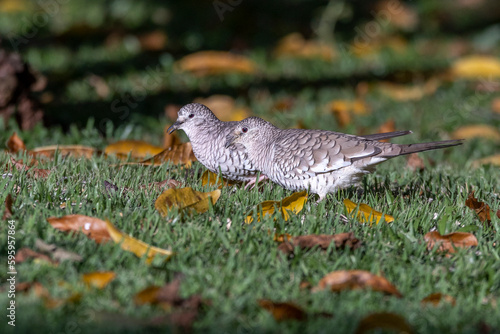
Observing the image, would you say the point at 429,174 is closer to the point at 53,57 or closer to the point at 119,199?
the point at 119,199

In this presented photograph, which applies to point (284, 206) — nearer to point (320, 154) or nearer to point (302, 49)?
point (320, 154)

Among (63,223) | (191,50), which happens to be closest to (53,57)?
(191,50)

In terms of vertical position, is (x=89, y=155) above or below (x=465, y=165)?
above

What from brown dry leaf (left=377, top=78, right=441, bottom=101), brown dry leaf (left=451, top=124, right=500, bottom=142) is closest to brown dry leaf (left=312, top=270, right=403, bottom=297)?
brown dry leaf (left=451, top=124, right=500, bottom=142)

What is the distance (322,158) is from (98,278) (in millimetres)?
1825

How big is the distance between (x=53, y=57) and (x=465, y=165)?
5559mm

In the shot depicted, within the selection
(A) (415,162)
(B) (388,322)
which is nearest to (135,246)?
(B) (388,322)

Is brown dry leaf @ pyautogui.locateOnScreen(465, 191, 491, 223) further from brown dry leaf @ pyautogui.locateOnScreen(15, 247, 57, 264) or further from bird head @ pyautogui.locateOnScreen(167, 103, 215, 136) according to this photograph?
brown dry leaf @ pyautogui.locateOnScreen(15, 247, 57, 264)

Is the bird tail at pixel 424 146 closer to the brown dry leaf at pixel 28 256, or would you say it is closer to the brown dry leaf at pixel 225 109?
the brown dry leaf at pixel 28 256

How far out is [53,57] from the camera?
29.6 ft

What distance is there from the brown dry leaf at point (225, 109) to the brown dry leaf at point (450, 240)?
3688mm

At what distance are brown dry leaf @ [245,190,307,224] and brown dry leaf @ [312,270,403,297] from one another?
33.6 inches

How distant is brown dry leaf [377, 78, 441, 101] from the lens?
8.78 metres

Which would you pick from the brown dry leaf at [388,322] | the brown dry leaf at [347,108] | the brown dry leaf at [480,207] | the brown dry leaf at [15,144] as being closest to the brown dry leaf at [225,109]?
the brown dry leaf at [347,108]
